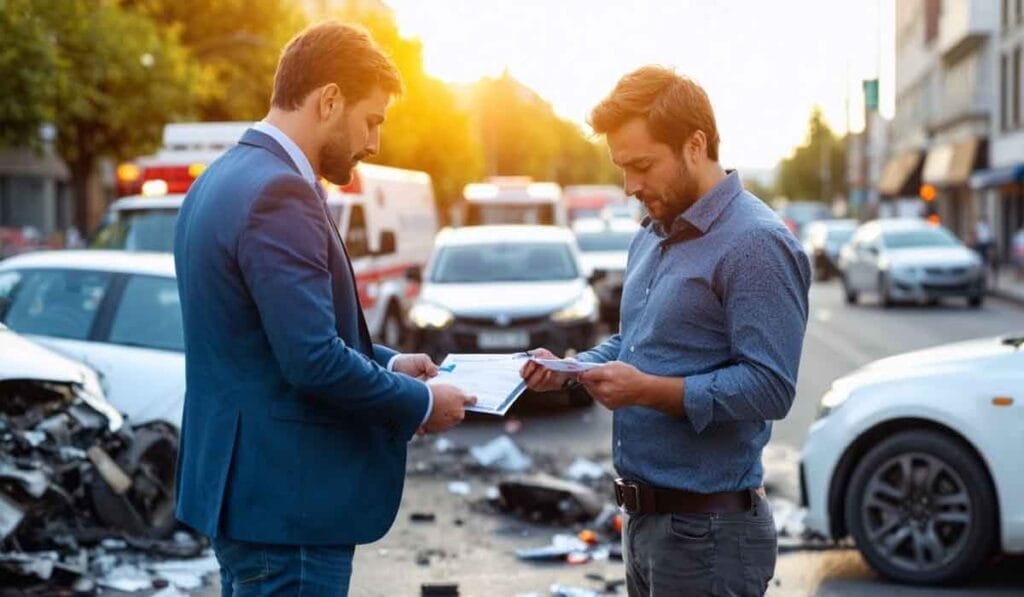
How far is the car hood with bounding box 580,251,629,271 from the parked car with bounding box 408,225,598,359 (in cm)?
586

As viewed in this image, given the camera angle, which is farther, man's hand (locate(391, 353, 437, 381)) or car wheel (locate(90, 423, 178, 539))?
car wheel (locate(90, 423, 178, 539))

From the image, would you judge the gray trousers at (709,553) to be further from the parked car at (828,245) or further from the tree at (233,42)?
the tree at (233,42)

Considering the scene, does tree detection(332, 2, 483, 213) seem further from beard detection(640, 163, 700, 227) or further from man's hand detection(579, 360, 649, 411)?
man's hand detection(579, 360, 649, 411)

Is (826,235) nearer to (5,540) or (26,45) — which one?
(26,45)

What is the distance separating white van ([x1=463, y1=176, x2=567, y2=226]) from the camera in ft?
87.7

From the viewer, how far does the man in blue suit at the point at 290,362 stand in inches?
118

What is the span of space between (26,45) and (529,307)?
16.8 metres

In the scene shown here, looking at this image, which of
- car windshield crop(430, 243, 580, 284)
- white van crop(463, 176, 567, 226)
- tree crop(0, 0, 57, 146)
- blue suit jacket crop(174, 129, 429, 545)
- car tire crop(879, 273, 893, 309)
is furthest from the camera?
car tire crop(879, 273, 893, 309)

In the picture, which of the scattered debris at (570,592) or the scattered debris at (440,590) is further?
the scattered debris at (440,590)

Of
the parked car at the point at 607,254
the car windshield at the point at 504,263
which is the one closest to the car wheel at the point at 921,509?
the car windshield at the point at 504,263

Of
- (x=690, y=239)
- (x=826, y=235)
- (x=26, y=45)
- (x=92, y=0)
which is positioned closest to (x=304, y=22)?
(x=92, y=0)

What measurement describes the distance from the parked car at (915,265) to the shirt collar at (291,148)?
82.6 ft

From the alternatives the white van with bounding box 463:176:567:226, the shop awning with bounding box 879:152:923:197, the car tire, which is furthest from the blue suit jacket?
the shop awning with bounding box 879:152:923:197

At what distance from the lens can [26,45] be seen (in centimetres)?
2739
